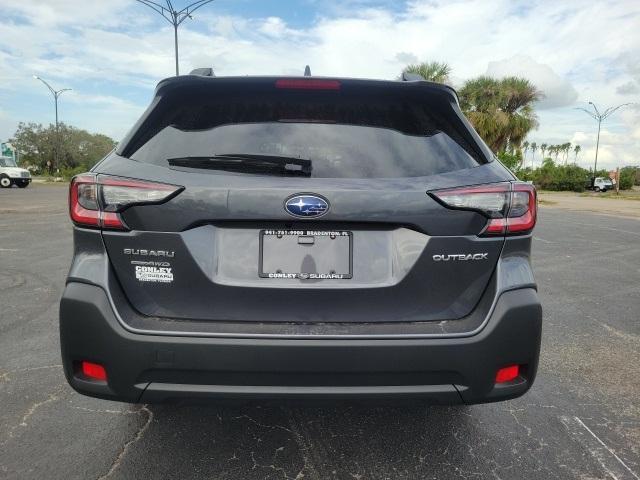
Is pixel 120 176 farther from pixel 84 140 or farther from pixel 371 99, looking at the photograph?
pixel 84 140

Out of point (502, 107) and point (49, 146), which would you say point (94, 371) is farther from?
point (49, 146)

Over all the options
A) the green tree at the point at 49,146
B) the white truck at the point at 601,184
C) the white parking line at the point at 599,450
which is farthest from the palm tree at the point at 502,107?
the green tree at the point at 49,146

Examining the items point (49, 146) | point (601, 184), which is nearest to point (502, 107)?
point (601, 184)

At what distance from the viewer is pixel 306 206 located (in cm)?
196

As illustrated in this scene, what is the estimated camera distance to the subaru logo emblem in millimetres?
1957

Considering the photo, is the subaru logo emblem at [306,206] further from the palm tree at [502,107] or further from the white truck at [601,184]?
the white truck at [601,184]

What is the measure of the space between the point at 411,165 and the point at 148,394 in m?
1.37

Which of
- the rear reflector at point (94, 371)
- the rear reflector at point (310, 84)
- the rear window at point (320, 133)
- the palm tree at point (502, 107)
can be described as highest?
the palm tree at point (502, 107)

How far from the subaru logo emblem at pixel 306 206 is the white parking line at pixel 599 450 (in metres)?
1.79

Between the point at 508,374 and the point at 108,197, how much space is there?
1.74 metres

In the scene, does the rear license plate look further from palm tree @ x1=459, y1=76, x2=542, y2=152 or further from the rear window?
palm tree @ x1=459, y1=76, x2=542, y2=152

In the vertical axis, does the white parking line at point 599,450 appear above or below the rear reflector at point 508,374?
below

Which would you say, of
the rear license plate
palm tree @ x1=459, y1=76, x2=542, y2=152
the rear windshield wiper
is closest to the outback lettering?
the rear license plate

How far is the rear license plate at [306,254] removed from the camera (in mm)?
1991
